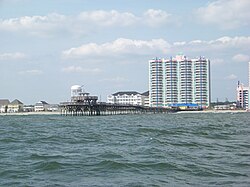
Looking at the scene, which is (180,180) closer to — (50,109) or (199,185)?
(199,185)

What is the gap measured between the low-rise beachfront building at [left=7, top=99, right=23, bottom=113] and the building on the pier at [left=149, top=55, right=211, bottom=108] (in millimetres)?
64796

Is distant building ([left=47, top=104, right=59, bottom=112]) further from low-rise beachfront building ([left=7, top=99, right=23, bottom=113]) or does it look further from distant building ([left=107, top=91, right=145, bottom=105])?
distant building ([left=107, top=91, right=145, bottom=105])

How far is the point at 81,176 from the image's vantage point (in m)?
12.4

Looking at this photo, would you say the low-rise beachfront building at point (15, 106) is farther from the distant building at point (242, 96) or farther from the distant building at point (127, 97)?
the distant building at point (242, 96)

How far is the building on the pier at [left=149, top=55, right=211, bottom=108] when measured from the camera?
6363 inches

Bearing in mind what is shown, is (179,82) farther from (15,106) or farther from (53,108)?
(15,106)

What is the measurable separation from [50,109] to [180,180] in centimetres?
18326

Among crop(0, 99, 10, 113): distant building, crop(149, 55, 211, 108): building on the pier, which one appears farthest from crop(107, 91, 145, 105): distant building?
crop(0, 99, 10, 113): distant building

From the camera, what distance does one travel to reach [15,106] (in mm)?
190500

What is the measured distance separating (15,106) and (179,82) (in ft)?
258

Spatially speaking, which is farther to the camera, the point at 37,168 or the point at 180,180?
the point at 37,168

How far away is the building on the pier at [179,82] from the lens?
162m

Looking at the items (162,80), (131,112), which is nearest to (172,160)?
(131,112)

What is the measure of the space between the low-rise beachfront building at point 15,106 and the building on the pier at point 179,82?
64.8 metres
